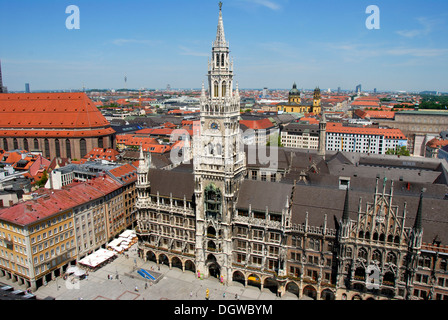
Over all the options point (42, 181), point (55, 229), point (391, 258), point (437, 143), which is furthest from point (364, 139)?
point (55, 229)

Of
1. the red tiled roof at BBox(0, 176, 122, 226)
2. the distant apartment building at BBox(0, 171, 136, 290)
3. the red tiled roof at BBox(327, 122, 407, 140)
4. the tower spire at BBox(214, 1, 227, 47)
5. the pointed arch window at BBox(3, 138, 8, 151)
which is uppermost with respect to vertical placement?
the tower spire at BBox(214, 1, 227, 47)

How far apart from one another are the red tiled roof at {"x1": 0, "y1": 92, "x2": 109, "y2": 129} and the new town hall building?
3565 inches

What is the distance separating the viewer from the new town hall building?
55500 mm

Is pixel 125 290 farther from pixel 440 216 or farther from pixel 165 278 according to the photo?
pixel 440 216

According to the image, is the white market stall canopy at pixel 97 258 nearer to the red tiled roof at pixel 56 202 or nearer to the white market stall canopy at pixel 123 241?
the white market stall canopy at pixel 123 241

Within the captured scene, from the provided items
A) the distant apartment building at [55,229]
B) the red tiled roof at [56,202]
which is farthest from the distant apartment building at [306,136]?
the distant apartment building at [55,229]

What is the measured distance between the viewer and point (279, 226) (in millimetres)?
62906

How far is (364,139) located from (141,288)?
14826 centimetres

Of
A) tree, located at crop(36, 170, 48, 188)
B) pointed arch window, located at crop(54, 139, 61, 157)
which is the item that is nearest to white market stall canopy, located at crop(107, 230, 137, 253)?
tree, located at crop(36, 170, 48, 188)

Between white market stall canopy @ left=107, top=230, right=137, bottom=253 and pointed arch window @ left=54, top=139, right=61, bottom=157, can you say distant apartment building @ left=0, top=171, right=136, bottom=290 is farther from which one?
pointed arch window @ left=54, top=139, right=61, bottom=157

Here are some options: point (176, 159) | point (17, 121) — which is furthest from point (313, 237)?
point (17, 121)

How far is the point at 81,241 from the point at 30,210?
1344 cm

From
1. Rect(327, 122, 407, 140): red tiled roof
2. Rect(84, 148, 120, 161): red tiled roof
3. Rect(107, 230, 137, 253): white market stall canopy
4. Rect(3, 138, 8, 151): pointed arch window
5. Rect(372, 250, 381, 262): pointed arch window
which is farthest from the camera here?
Rect(327, 122, 407, 140): red tiled roof

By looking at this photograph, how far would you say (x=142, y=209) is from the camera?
252 feet
